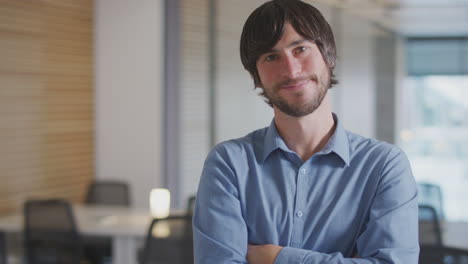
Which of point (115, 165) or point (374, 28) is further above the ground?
point (374, 28)

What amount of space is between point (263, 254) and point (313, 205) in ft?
0.55

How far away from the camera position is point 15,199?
621 cm

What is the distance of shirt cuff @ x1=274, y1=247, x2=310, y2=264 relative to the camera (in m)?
1.65

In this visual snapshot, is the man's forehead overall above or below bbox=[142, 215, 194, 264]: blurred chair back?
above

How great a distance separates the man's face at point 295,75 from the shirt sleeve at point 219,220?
228 mm

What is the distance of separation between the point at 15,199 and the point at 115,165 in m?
1.43

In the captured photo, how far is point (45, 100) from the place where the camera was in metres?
6.61

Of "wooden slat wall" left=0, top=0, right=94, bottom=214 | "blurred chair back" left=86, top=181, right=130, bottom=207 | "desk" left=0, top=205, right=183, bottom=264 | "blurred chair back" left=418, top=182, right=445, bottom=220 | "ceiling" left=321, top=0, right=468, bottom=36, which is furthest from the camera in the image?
"blurred chair back" left=86, top=181, right=130, bottom=207

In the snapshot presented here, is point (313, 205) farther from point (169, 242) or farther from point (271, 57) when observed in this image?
point (169, 242)

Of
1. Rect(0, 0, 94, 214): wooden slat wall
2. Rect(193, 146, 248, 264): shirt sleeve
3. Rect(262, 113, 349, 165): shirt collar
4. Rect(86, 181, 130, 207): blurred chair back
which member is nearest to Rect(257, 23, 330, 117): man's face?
Rect(262, 113, 349, 165): shirt collar

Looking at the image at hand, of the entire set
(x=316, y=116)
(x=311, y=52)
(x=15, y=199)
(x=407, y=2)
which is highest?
(x=407, y=2)

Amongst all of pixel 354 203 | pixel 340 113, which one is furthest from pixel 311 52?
pixel 340 113

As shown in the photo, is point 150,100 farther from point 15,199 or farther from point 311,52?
point 311,52

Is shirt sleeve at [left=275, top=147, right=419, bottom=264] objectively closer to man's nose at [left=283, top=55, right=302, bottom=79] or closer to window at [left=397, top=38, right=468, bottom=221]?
man's nose at [left=283, top=55, right=302, bottom=79]
